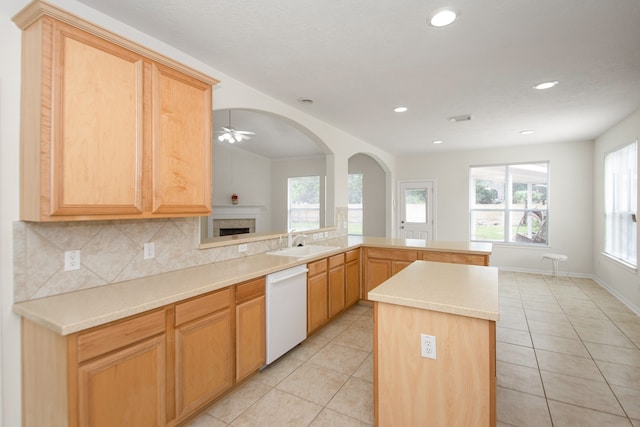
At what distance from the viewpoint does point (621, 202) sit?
4.48m

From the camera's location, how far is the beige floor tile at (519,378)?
233cm

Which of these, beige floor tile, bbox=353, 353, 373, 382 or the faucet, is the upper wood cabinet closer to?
the faucet

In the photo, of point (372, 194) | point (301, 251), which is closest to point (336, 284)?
point (301, 251)

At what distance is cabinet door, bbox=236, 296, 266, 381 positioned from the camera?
7.23ft

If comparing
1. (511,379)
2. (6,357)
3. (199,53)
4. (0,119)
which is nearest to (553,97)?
(511,379)

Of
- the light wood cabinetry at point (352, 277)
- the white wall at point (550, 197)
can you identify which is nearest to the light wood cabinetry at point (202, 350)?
the light wood cabinetry at point (352, 277)

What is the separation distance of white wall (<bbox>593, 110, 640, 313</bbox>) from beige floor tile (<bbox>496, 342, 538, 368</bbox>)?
85.7 inches

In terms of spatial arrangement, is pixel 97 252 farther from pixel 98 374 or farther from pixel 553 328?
pixel 553 328

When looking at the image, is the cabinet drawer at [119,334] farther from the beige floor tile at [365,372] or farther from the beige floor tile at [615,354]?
the beige floor tile at [615,354]

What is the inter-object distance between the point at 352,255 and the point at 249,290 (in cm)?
191

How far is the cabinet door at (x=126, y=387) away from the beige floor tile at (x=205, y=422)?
1.09 feet

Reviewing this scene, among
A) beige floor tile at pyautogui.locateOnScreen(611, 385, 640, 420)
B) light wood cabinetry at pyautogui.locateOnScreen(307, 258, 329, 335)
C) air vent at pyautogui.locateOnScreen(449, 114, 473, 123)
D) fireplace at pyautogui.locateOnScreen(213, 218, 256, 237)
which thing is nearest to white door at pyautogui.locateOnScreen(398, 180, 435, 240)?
air vent at pyautogui.locateOnScreen(449, 114, 473, 123)

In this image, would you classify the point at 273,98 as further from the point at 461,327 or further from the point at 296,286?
the point at 461,327

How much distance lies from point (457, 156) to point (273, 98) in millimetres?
4807
